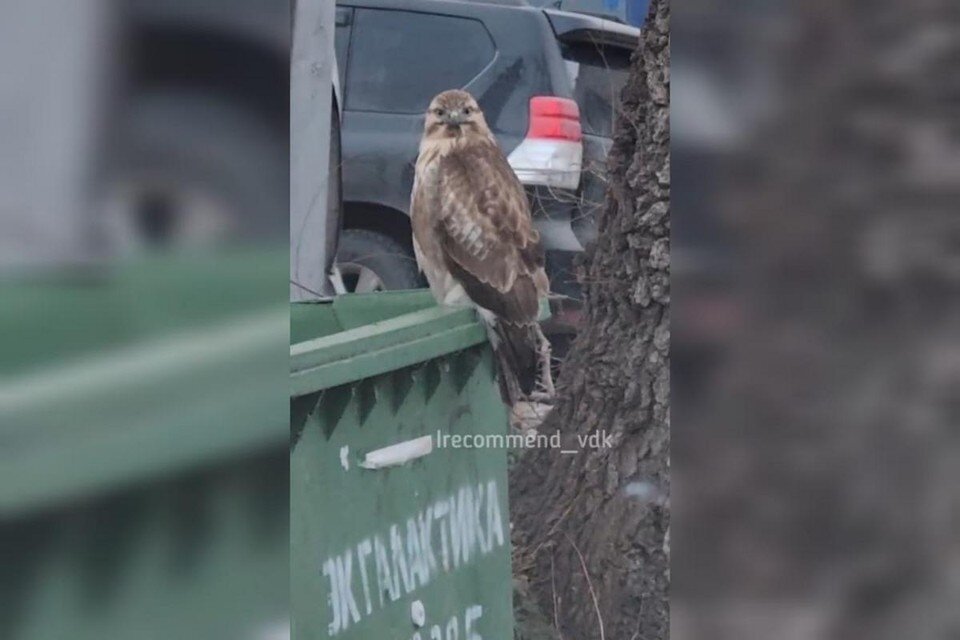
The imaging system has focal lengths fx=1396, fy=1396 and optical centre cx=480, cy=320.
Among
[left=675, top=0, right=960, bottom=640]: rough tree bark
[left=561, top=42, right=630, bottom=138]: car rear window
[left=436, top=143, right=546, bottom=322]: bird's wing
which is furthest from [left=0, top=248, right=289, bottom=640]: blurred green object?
[left=675, top=0, right=960, bottom=640]: rough tree bark

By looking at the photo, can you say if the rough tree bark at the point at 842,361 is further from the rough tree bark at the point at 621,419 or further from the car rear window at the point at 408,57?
the car rear window at the point at 408,57

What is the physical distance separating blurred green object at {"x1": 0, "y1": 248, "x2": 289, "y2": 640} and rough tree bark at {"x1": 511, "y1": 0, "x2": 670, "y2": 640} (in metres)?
0.56

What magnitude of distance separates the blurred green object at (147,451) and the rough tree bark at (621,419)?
556 millimetres

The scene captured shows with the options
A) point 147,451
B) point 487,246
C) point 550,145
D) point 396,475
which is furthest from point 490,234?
point 147,451

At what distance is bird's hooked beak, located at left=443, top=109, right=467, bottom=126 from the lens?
2.77 m

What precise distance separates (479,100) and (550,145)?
0.17 meters

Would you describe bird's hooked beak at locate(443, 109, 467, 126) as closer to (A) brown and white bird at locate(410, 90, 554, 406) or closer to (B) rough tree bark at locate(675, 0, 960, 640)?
(A) brown and white bird at locate(410, 90, 554, 406)

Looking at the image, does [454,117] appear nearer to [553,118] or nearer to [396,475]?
[553,118]

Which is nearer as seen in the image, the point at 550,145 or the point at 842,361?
the point at 550,145

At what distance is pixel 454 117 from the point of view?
2.77 metres

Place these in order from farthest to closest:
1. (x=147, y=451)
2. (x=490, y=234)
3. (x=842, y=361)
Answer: (x=842, y=361), (x=490, y=234), (x=147, y=451)

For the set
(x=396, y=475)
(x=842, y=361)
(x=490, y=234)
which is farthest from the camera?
(x=842, y=361)

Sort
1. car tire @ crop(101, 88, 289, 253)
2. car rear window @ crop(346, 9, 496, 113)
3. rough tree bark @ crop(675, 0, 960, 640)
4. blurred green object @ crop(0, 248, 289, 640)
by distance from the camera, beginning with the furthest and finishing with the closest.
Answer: rough tree bark @ crop(675, 0, 960, 640), car tire @ crop(101, 88, 289, 253), car rear window @ crop(346, 9, 496, 113), blurred green object @ crop(0, 248, 289, 640)

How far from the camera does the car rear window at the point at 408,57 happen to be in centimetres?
274
